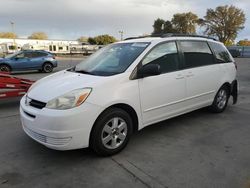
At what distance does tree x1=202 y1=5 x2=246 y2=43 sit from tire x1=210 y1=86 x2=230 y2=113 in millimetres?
67602

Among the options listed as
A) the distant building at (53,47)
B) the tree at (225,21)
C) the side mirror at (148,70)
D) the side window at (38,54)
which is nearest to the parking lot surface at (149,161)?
the side mirror at (148,70)

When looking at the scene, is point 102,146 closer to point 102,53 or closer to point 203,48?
point 102,53

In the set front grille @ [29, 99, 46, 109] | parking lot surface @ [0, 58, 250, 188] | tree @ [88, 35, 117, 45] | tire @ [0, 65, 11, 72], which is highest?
tree @ [88, 35, 117, 45]

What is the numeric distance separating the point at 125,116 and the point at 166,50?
1.51 meters

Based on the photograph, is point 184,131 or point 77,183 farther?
point 184,131

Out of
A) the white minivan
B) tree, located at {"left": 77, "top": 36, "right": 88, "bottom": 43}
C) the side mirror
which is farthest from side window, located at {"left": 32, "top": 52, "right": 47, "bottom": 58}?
tree, located at {"left": 77, "top": 36, "right": 88, "bottom": 43}

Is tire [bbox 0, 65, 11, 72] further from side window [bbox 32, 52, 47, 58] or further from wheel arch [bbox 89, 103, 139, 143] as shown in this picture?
wheel arch [bbox 89, 103, 139, 143]

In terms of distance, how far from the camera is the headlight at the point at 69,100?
134 inches

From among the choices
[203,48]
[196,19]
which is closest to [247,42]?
[196,19]

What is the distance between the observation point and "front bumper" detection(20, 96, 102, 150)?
3.31 meters

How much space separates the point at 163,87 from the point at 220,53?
2.28 metres

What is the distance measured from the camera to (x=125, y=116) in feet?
12.6

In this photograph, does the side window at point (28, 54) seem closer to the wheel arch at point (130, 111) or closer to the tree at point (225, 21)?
the wheel arch at point (130, 111)

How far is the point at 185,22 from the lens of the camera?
232 feet
